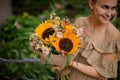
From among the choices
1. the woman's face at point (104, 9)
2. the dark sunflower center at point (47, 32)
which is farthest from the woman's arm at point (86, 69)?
the woman's face at point (104, 9)

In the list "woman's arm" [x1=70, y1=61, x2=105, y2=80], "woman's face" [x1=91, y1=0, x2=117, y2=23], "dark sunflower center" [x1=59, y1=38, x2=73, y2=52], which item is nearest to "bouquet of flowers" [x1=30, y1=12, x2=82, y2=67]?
"dark sunflower center" [x1=59, y1=38, x2=73, y2=52]

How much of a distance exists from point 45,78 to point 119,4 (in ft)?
7.29

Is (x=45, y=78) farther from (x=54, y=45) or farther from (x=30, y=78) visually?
(x=54, y=45)

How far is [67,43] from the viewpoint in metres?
3.51

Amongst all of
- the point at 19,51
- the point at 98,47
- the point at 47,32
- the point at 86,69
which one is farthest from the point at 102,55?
the point at 19,51

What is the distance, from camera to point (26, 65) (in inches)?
258

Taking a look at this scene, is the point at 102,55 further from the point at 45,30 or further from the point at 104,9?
the point at 45,30

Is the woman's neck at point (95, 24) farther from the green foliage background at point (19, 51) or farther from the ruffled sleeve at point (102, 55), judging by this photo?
the green foliage background at point (19, 51)


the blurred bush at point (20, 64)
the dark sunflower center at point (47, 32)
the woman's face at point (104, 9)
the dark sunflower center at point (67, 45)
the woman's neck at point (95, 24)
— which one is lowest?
the blurred bush at point (20, 64)

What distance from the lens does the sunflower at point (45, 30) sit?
3.61 meters

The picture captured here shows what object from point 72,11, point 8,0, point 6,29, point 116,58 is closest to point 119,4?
point 116,58

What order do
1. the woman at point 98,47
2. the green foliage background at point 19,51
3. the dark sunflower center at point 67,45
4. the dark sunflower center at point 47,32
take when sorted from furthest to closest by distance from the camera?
the green foliage background at point 19,51
the woman at point 98,47
the dark sunflower center at point 47,32
the dark sunflower center at point 67,45

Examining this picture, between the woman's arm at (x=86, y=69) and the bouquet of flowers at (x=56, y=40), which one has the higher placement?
the bouquet of flowers at (x=56, y=40)

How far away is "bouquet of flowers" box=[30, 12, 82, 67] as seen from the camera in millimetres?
3512
